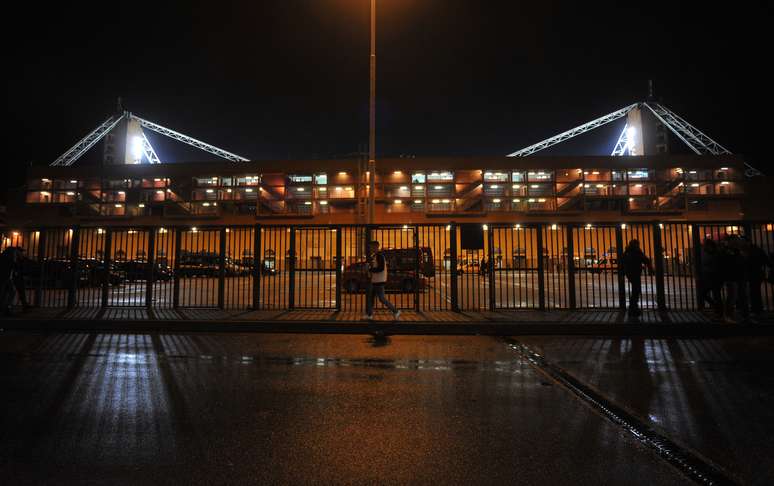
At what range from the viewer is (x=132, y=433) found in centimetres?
375

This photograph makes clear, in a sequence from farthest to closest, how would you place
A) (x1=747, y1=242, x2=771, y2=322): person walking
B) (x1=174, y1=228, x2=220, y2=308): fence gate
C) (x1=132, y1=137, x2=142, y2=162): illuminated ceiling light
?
(x1=132, y1=137, x2=142, y2=162): illuminated ceiling light < (x1=174, y1=228, x2=220, y2=308): fence gate < (x1=747, y1=242, x2=771, y2=322): person walking

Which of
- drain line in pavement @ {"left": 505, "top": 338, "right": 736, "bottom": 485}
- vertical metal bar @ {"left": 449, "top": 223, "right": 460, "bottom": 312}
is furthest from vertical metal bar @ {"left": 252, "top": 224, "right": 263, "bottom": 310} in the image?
drain line in pavement @ {"left": 505, "top": 338, "right": 736, "bottom": 485}

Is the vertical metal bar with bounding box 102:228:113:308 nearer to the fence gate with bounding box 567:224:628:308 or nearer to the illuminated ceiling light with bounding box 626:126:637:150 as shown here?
the fence gate with bounding box 567:224:628:308

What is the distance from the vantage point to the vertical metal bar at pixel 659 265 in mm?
10711

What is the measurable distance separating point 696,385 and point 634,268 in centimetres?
550

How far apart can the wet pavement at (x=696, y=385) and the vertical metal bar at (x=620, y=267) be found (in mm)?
2538

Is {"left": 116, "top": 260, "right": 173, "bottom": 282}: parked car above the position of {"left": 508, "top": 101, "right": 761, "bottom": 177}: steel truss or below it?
below

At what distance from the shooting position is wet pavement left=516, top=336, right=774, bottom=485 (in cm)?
348

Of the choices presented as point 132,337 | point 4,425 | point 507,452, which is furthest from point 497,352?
point 132,337

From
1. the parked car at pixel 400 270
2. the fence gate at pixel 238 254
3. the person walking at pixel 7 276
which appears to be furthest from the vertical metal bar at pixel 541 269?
the person walking at pixel 7 276

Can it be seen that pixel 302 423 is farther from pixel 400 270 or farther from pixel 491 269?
pixel 491 269

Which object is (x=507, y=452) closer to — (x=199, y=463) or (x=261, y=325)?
(x=199, y=463)

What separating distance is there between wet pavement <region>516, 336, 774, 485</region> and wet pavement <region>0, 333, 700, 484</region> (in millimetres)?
567

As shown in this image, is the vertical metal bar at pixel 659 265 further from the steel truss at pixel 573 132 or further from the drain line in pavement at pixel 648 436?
the steel truss at pixel 573 132
